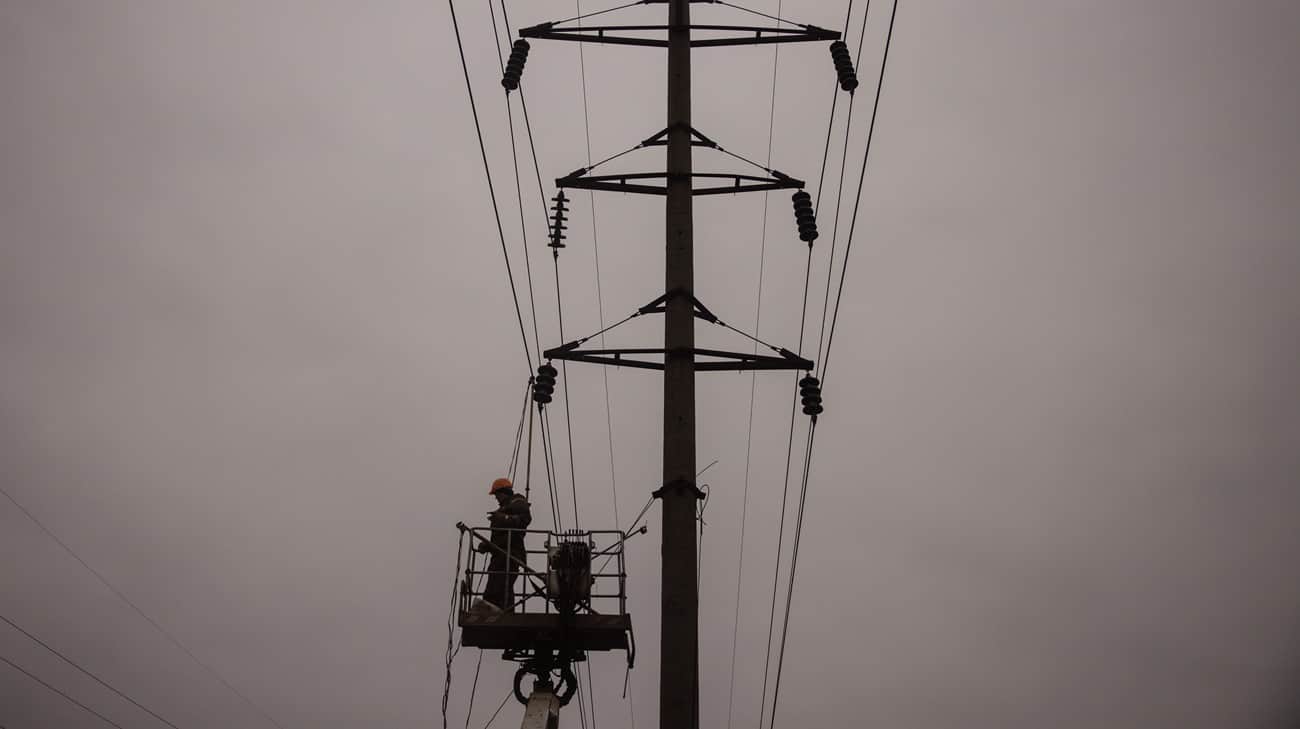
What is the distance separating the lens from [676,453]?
8.89 meters

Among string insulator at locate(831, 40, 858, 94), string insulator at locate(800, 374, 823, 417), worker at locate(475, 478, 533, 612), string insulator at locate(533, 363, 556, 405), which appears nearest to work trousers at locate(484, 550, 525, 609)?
worker at locate(475, 478, 533, 612)

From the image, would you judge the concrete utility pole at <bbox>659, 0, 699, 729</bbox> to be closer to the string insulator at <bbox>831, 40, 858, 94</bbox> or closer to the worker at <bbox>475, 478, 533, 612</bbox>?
the string insulator at <bbox>831, 40, 858, 94</bbox>

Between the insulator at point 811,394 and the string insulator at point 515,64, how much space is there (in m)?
5.26

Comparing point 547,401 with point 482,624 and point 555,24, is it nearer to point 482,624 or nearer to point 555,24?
point 482,624

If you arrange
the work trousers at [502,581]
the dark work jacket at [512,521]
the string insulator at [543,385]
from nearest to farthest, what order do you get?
1. the string insulator at [543,385]
2. the work trousers at [502,581]
3. the dark work jacket at [512,521]

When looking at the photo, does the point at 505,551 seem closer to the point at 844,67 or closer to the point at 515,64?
the point at 515,64

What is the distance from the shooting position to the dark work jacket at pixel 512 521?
11.1 m

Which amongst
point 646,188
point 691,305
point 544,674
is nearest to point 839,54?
point 646,188

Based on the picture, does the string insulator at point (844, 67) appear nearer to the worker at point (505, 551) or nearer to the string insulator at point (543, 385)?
the string insulator at point (543, 385)

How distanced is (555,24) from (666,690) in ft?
27.7

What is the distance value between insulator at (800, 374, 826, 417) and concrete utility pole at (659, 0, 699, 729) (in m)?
1.36

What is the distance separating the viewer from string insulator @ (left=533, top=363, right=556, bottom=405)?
31.1 ft

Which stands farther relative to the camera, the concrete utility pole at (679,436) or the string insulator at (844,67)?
the string insulator at (844,67)

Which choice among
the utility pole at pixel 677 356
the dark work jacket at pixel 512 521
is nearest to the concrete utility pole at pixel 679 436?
the utility pole at pixel 677 356
